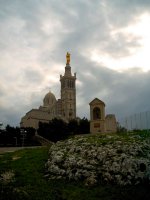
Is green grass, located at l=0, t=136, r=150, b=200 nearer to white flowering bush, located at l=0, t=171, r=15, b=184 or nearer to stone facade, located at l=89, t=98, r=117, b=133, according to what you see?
white flowering bush, located at l=0, t=171, r=15, b=184

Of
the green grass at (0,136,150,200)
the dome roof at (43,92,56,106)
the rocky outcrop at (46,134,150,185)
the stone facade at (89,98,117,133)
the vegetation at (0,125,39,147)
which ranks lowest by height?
the green grass at (0,136,150,200)

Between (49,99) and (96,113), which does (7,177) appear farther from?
(49,99)

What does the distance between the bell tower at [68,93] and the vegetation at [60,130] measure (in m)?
82.9

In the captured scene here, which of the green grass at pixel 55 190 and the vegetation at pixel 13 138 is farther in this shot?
the vegetation at pixel 13 138

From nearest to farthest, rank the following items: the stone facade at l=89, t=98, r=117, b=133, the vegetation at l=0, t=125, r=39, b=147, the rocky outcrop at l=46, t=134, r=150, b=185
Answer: the rocky outcrop at l=46, t=134, r=150, b=185
the stone facade at l=89, t=98, r=117, b=133
the vegetation at l=0, t=125, r=39, b=147

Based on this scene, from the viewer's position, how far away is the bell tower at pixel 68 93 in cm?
18675

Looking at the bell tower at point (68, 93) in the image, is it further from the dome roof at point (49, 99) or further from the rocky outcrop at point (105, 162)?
the rocky outcrop at point (105, 162)

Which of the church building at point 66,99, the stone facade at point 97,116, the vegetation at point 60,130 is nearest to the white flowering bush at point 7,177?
the stone facade at point 97,116

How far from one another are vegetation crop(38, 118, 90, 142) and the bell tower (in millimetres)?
82864

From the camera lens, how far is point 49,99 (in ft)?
605

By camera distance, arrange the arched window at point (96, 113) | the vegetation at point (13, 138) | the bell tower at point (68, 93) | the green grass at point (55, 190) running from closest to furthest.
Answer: the green grass at point (55, 190) < the arched window at point (96, 113) < the vegetation at point (13, 138) < the bell tower at point (68, 93)

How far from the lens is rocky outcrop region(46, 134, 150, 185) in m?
23.8

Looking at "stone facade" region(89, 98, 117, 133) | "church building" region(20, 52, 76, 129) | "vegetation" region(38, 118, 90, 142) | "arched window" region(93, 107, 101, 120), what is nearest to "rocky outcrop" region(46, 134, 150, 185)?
"stone facade" region(89, 98, 117, 133)

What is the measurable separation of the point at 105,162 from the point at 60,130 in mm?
68205
